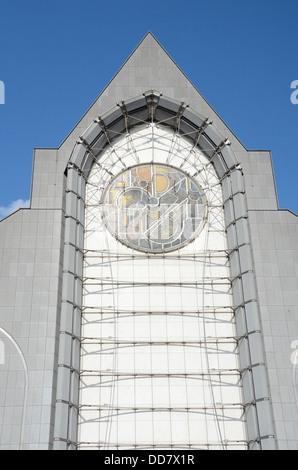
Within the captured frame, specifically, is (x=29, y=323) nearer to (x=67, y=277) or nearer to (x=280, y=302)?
(x=67, y=277)

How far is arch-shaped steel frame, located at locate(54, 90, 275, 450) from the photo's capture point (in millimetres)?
18719

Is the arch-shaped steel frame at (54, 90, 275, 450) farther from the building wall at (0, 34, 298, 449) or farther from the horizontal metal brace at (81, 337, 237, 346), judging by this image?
the horizontal metal brace at (81, 337, 237, 346)

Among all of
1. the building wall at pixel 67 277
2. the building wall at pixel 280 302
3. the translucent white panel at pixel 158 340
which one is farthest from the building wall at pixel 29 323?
the building wall at pixel 280 302

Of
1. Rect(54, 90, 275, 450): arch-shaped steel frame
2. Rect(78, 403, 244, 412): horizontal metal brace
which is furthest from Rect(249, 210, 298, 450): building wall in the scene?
Rect(78, 403, 244, 412): horizontal metal brace

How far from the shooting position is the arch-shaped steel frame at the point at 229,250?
61.4ft

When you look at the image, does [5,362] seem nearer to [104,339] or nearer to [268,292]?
[104,339]

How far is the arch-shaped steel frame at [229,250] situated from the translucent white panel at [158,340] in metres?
0.52

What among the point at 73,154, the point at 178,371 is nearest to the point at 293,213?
the point at 178,371

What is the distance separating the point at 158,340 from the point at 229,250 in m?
5.10

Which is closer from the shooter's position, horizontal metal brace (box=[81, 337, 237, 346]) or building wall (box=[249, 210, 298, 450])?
building wall (box=[249, 210, 298, 450])

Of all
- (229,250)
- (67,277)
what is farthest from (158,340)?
(229,250)

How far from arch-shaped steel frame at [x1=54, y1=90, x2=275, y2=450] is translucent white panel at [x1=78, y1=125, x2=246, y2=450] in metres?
0.52

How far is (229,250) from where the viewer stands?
74.4 feet

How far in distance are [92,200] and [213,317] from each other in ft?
25.5
